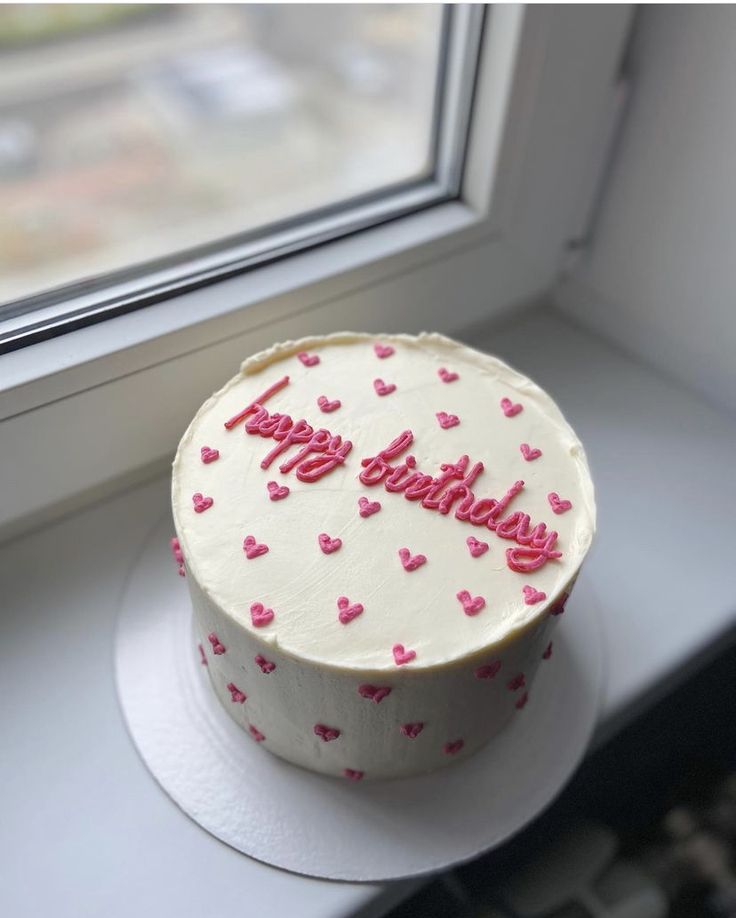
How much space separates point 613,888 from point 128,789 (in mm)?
542

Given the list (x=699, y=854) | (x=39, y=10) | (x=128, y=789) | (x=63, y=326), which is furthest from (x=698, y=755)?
(x=39, y=10)

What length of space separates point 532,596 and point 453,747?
0.45 ft

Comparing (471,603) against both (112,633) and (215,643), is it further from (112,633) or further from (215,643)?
(112,633)

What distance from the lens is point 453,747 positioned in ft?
1.92

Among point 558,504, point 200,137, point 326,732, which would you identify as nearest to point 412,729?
point 326,732

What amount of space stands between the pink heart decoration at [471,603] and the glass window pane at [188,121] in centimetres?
39

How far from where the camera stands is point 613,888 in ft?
2.83

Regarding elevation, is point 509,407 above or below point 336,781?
above

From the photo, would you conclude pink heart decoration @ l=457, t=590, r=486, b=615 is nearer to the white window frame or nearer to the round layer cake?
the round layer cake

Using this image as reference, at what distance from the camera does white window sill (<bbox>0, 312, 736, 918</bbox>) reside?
0.56 metres

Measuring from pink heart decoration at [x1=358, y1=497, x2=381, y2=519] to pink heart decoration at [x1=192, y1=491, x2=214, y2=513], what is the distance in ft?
0.33

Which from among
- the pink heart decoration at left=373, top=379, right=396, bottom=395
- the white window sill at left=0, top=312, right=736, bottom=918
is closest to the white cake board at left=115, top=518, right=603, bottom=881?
the white window sill at left=0, top=312, right=736, bottom=918

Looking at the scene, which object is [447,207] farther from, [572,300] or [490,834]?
[490,834]

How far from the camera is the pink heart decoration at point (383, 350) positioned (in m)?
0.66
